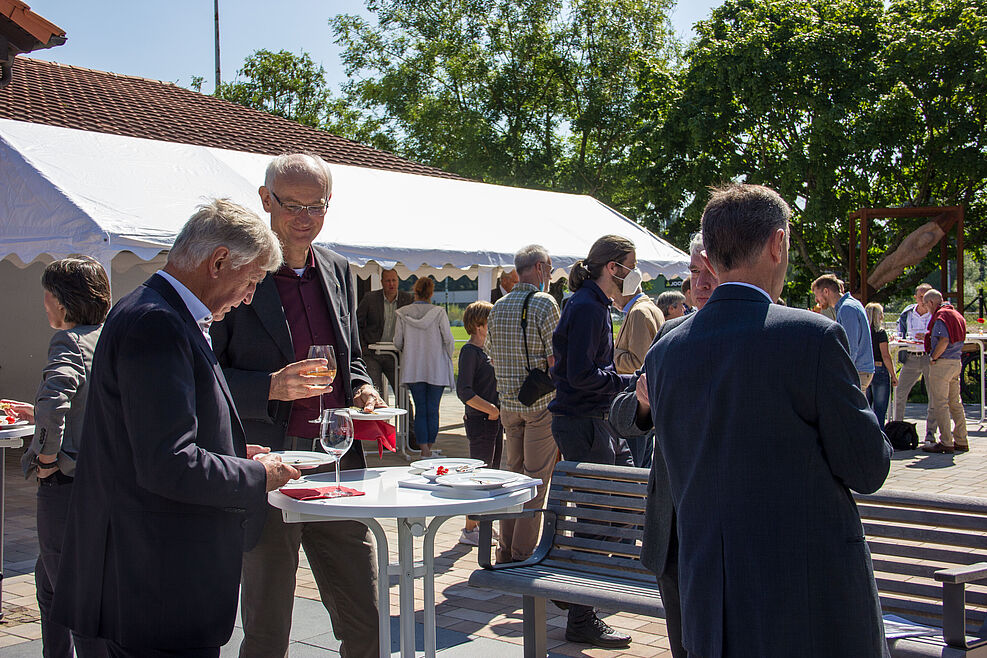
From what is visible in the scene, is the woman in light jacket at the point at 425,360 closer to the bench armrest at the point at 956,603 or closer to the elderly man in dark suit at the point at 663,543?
the bench armrest at the point at 956,603

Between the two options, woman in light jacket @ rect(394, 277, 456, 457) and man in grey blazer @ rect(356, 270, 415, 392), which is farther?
man in grey blazer @ rect(356, 270, 415, 392)

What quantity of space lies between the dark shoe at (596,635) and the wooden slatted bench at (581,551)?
0.37 metres

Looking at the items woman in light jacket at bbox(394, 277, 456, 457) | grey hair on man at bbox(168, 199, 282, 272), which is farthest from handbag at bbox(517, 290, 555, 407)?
woman in light jacket at bbox(394, 277, 456, 457)

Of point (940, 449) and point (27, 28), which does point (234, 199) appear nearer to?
point (27, 28)

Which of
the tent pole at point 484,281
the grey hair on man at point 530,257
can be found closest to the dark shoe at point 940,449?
the tent pole at point 484,281

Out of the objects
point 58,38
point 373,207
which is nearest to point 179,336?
point 58,38

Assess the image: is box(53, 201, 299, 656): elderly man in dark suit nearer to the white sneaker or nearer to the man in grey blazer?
the white sneaker

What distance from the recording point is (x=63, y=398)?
384 cm

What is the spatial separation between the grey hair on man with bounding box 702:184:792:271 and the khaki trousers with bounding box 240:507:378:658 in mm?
1656


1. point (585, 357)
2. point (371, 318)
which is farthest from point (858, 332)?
point (585, 357)

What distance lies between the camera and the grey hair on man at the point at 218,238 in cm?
235

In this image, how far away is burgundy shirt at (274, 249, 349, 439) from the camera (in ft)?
10.7

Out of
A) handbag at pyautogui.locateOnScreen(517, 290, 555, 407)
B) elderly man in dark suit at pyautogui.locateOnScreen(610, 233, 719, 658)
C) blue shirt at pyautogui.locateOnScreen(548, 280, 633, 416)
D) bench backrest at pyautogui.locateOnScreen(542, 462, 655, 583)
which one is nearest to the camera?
elderly man in dark suit at pyautogui.locateOnScreen(610, 233, 719, 658)

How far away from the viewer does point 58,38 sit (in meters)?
7.60
